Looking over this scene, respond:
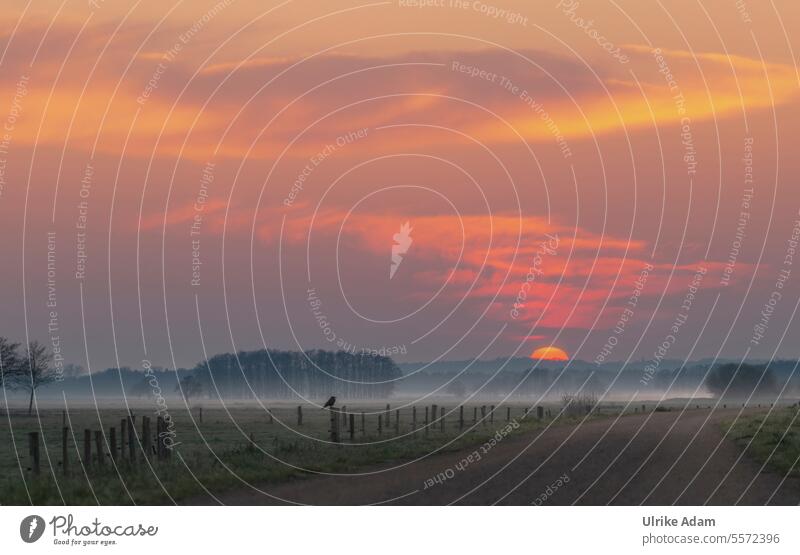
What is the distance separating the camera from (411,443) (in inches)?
1850

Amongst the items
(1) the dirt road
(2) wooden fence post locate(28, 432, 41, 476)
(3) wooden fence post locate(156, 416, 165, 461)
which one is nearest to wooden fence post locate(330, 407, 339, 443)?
(1) the dirt road

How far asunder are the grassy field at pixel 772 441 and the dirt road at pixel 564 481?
0.63 metres

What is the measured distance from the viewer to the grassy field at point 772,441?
115 ft

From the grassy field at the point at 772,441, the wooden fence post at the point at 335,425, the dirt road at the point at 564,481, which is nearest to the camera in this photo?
the dirt road at the point at 564,481

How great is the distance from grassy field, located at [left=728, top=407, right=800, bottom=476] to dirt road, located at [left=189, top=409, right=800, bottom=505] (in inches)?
24.9

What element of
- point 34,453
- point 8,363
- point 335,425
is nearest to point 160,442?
point 34,453

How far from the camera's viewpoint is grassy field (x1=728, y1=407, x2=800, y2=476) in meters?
35.2

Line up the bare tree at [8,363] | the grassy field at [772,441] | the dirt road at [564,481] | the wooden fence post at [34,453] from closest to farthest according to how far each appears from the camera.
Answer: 1. the dirt road at [564,481]
2. the wooden fence post at [34,453]
3. the grassy field at [772,441]
4. the bare tree at [8,363]

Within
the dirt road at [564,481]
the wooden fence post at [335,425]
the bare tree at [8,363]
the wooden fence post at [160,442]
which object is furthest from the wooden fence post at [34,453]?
the bare tree at [8,363]

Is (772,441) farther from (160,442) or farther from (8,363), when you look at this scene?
(8,363)

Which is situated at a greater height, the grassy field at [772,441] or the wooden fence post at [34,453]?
the wooden fence post at [34,453]

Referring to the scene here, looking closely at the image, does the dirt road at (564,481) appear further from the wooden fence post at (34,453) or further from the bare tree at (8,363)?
the bare tree at (8,363)

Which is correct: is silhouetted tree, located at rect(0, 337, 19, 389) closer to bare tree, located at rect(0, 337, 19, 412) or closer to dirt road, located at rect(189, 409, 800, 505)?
bare tree, located at rect(0, 337, 19, 412)

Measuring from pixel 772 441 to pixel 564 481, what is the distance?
1233 cm
